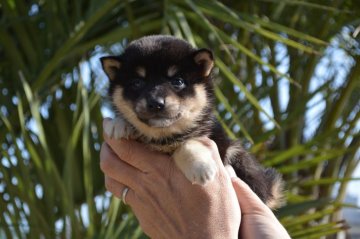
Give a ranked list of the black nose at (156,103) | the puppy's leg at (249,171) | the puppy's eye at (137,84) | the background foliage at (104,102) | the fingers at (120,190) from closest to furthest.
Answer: the black nose at (156,103) → the puppy's eye at (137,84) → the fingers at (120,190) → the puppy's leg at (249,171) → the background foliage at (104,102)

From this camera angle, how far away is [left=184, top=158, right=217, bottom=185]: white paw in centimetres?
228

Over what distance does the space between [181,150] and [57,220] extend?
5.41 feet

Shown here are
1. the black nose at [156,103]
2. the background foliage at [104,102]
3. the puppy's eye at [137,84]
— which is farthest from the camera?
the background foliage at [104,102]

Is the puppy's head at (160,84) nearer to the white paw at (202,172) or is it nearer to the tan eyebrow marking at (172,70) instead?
the tan eyebrow marking at (172,70)

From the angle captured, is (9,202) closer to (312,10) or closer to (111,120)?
(111,120)

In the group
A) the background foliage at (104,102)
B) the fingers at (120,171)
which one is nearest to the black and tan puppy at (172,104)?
the fingers at (120,171)

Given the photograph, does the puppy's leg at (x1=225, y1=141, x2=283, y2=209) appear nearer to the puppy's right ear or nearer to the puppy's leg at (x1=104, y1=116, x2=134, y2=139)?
the puppy's leg at (x1=104, y1=116, x2=134, y2=139)

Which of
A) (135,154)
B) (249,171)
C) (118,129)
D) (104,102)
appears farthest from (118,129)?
(104,102)

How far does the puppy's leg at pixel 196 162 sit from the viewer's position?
2.28 m

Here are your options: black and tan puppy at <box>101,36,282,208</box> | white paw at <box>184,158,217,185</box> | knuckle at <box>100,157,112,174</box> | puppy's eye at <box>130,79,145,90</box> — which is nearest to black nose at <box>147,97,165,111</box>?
black and tan puppy at <box>101,36,282,208</box>

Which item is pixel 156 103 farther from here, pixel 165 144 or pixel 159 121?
pixel 165 144

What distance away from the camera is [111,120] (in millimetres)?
2543

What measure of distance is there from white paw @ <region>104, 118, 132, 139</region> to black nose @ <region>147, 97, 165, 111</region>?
218 millimetres

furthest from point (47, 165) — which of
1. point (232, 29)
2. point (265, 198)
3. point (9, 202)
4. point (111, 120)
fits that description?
point (232, 29)
